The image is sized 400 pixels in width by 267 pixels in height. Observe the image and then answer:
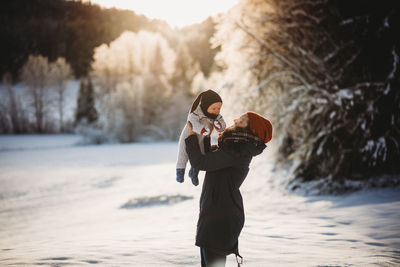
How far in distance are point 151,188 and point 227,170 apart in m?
9.59

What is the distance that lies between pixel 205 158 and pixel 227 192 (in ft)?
1.12

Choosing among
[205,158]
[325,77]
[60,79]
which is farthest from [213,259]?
[60,79]

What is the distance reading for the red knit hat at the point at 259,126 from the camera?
2.05 m

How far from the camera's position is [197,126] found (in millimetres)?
1918

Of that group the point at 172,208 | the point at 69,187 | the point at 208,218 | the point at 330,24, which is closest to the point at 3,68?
the point at 69,187

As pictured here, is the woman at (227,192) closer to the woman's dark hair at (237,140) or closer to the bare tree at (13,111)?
the woman's dark hair at (237,140)

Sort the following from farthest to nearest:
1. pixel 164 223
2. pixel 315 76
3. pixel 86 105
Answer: pixel 86 105 → pixel 315 76 → pixel 164 223

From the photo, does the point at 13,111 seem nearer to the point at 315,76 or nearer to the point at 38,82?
the point at 38,82

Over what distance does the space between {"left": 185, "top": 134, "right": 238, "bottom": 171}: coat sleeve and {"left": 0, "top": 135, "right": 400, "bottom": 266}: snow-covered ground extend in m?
1.72

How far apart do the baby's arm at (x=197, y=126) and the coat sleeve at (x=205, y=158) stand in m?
0.05

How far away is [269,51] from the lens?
27.7 ft

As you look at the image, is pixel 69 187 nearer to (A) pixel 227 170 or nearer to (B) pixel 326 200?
(B) pixel 326 200

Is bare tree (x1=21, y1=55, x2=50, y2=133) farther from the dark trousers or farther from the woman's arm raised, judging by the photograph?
the dark trousers

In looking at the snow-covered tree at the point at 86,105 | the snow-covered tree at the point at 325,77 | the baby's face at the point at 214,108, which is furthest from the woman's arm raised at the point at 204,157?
the snow-covered tree at the point at 86,105
